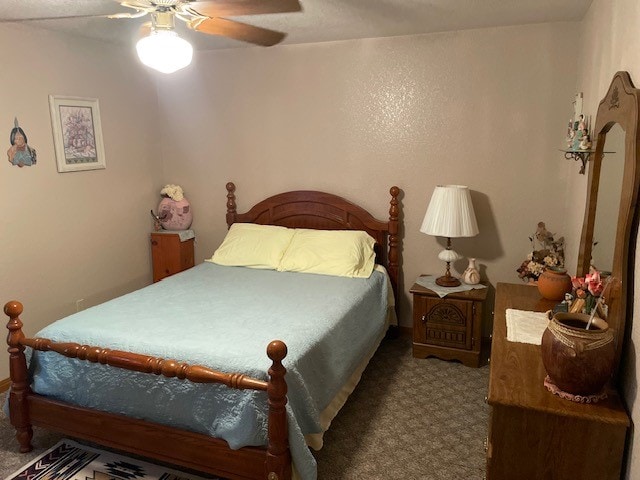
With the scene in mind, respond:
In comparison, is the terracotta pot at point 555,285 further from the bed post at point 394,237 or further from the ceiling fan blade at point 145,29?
the ceiling fan blade at point 145,29

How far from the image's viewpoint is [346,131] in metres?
3.77

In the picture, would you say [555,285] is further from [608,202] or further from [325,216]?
[325,216]

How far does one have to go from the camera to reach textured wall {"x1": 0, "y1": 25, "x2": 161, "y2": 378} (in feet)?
10.2

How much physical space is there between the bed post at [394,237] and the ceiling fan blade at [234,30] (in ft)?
4.76

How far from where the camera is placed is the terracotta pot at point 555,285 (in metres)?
2.42

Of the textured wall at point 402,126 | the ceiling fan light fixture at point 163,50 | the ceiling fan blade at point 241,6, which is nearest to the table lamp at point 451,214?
the textured wall at point 402,126

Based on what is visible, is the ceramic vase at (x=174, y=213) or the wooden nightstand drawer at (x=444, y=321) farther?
the ceramic vase at (x=174, y=213)

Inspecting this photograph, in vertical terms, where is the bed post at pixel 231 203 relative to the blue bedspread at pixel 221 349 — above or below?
above

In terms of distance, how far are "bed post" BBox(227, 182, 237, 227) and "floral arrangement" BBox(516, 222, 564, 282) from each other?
229cm

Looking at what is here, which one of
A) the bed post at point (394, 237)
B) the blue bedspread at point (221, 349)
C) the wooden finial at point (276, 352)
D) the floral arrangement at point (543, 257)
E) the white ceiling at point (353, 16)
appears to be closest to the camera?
the wooden finial at point (276, 352)

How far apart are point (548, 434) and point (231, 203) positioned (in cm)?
313

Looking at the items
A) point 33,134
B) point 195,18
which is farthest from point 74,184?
point 195,18

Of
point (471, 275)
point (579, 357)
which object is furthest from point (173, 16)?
point (471, 275)

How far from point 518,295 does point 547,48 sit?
5.62 ft
